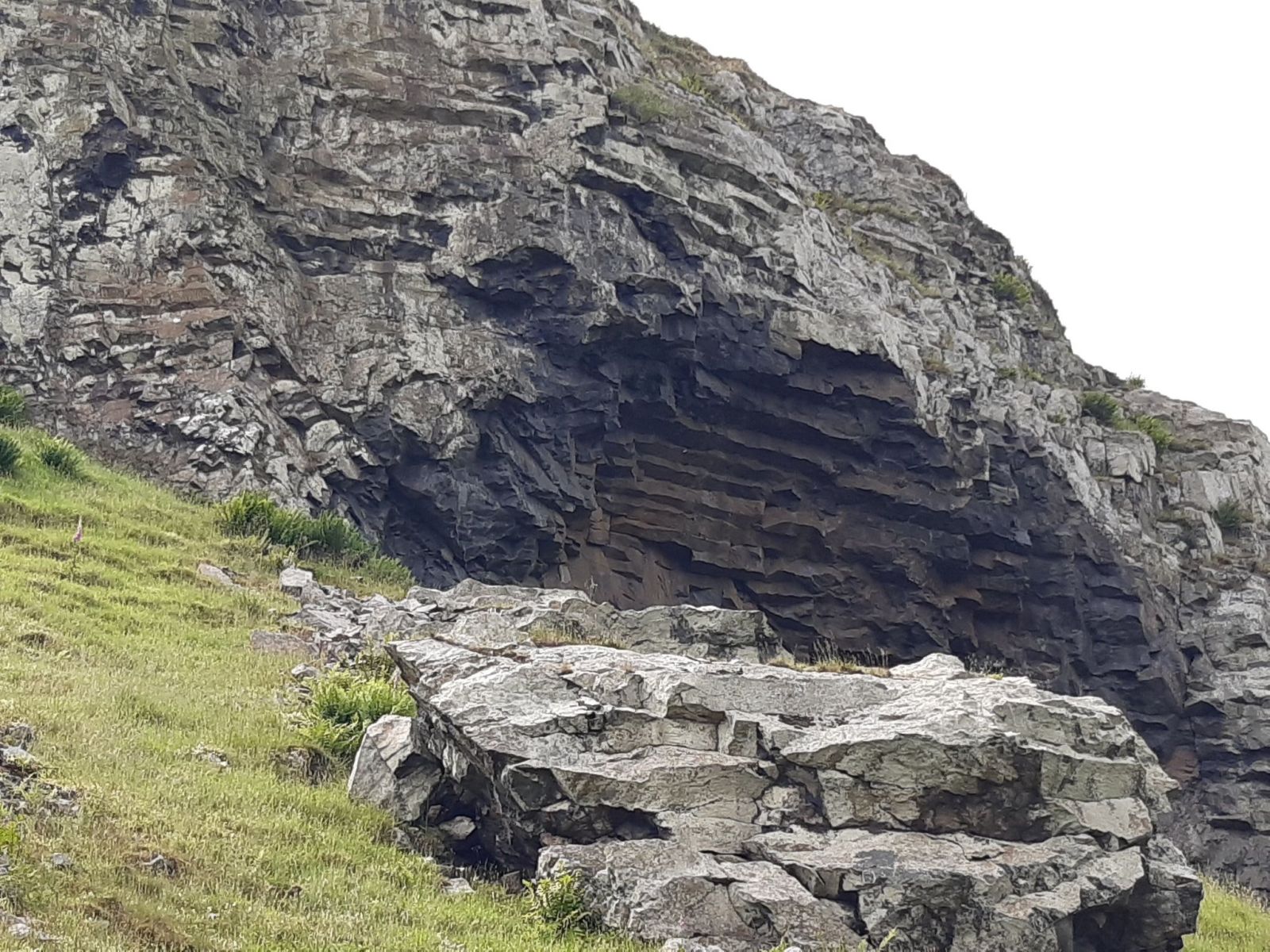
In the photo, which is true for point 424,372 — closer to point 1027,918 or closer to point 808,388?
point 808,388

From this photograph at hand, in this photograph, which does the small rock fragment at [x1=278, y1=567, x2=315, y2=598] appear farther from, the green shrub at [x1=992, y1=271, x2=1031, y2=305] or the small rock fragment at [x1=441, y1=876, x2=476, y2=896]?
the green shrub at [x1=992, y1=271, x2=1031, y2=305]

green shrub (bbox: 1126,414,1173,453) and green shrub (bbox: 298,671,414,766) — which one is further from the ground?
green shrub (bbox: 1126,414,1173,453)

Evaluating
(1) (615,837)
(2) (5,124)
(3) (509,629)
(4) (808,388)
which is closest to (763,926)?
(1) (615,837)

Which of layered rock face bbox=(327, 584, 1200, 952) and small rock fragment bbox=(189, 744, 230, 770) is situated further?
small rock fragment bbox=(189, 744, 230, 770)

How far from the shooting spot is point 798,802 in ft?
29.4

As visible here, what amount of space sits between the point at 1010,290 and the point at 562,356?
1579 cm

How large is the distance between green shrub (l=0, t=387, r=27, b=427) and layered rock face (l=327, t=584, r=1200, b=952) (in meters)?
12.3

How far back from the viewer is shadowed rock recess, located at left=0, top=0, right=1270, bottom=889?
825 inches

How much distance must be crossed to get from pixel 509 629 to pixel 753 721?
12.6 feet

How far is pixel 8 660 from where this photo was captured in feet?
35.8

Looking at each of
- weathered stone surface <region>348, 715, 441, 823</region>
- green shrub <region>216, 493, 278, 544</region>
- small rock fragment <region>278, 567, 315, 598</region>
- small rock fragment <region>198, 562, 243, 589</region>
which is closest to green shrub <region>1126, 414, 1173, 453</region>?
green shrub <region>216, 493, 278, 544</region>

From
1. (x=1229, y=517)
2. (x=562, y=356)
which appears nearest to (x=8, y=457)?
(x=562, y=356)

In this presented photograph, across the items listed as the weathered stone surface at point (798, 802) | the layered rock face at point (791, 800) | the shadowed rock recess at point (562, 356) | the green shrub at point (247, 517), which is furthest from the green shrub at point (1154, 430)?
the weathered stone surface at point (798, 802)

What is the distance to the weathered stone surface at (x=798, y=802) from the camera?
8148mm
